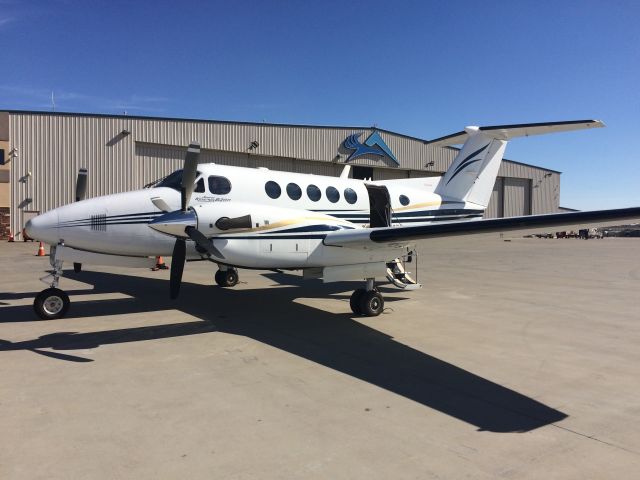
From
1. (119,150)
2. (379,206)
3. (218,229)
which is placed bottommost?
(218,229)

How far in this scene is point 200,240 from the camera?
7145 millimetres

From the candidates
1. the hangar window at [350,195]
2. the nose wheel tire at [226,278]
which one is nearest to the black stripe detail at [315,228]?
the hangar window at [350,195]

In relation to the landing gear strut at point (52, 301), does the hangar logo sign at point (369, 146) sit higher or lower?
higher

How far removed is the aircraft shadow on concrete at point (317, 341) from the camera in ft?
15.1

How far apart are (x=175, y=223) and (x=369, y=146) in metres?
35.7

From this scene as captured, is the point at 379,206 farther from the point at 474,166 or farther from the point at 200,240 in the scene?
the point at 200,240

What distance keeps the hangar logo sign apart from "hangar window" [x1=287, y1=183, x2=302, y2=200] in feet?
102

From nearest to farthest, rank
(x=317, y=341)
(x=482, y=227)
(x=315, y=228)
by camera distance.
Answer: (x=482, y=227) < (x=317, y=341) < (x=315, y=228)

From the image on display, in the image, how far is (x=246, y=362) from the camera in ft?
19.3

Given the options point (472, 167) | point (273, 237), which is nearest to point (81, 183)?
point (273, 237)

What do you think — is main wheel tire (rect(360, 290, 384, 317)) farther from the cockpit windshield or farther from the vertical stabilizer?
the vertical stabilizer

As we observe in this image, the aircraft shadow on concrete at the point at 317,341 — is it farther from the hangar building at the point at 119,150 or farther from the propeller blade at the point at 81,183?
the hangar building at the point at 119,150

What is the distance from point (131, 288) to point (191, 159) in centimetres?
633

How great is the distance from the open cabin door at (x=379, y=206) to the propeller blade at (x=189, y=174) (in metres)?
4.97
